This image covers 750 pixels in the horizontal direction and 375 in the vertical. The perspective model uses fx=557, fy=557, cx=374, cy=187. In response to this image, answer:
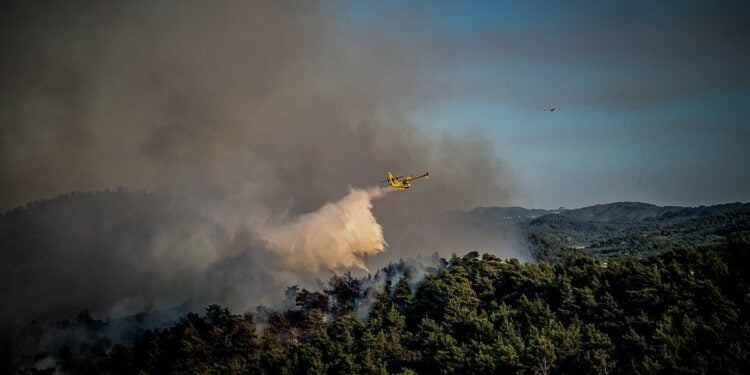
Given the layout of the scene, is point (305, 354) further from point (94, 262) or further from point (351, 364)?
point (94, 262)

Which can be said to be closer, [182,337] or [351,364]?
[351,364]

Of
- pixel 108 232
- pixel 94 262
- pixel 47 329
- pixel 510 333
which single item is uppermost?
pixel 108 232

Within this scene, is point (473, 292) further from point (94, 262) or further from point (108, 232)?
point (108, 232)

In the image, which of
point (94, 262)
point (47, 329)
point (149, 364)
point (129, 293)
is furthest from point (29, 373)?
point (94, 262)

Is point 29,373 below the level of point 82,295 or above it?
below

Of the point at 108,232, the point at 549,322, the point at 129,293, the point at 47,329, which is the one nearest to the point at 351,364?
the point at 549,322

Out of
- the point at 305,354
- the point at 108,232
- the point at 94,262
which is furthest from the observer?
the point at 108,232

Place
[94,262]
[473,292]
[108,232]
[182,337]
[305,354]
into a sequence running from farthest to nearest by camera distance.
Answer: [108,232] < [94,262] < [182,337] < [473,292] < [305,354]
